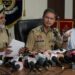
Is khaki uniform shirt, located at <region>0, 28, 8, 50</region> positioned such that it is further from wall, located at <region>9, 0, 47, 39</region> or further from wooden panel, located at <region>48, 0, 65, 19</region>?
wooden panel, located at <region>48, 0, 65, 19</region>

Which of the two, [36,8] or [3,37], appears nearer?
A: [3,37]

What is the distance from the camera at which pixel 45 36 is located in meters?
2.70

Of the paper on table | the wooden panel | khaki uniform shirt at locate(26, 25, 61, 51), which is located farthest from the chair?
the wooden panel

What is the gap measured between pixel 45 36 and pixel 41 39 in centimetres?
6

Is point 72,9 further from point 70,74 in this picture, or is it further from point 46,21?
point 70,74

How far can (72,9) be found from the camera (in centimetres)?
360

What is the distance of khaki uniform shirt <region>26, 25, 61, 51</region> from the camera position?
8.59ft

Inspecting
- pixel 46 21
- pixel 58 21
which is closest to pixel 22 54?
pixel 46 21

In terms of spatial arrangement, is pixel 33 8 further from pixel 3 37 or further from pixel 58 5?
pixel 3 37

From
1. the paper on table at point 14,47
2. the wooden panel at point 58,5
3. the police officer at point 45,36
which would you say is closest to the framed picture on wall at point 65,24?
the wooden panel at point 58,5

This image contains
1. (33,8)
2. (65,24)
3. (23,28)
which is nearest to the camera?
(23,28)

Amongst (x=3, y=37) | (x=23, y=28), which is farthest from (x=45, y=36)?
(x=3, y=37)

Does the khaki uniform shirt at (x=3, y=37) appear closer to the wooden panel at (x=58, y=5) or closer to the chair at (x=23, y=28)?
the chair at (x=23, y=28)

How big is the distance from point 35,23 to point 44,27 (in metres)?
0.12
